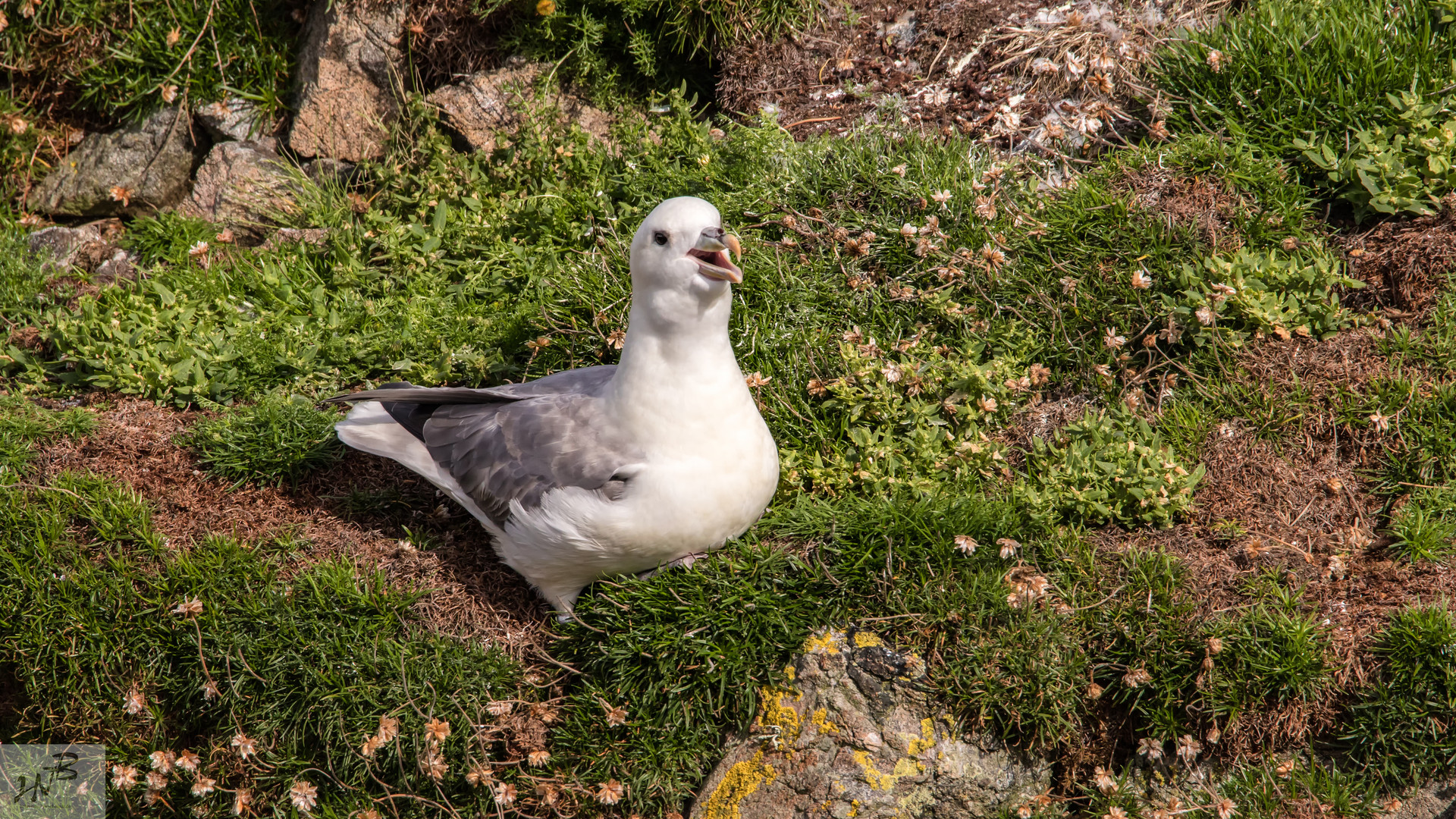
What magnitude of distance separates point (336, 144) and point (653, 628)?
3.36 meters

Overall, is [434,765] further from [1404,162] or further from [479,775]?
[1404,162]

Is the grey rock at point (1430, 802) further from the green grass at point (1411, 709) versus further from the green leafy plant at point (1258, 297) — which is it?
the green leafy plant at point (1258, 297)

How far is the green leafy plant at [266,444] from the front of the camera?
416 centimetres

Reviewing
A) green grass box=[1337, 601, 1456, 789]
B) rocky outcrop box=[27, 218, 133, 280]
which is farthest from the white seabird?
rocky outcrop box=[27, 218, 133, 280]

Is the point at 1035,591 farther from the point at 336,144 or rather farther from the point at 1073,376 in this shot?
the point at 336,144

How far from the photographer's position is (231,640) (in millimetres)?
3566

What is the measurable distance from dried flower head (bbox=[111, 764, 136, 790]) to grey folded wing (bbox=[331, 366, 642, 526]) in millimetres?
1373

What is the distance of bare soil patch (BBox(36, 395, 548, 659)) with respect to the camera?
3779 millimetres

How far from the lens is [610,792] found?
331 cm

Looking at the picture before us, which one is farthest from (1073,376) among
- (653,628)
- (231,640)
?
(231,640)

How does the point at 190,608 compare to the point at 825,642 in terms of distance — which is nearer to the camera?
the point at 825,642

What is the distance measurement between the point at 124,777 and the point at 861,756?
7.72ft

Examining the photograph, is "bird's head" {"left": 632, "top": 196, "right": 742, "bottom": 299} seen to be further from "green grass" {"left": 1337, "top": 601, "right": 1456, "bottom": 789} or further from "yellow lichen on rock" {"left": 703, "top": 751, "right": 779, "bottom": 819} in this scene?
"green grass" {"left": 1337, "top": 601, "right": 1456, "bottom": 789}

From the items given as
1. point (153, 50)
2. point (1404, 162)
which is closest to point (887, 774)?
point (1404, 162)
